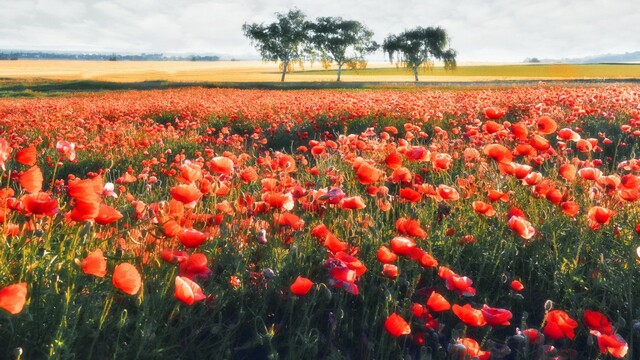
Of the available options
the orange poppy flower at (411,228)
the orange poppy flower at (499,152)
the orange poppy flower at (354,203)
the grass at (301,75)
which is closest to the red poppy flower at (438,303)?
the orange poppy flower at (411,228)

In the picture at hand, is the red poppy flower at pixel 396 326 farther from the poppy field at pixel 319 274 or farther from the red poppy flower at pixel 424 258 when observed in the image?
the red poppy flower at pixel 424 258

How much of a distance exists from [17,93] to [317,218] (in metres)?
34.2

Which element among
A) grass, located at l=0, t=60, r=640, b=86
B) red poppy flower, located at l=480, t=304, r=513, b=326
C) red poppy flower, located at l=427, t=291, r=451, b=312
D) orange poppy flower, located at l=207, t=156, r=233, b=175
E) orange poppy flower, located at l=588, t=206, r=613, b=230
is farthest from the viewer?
grass, located at l=0, t=60, r=640, b=86

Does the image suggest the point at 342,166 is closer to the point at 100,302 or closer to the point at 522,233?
the point at 522,233

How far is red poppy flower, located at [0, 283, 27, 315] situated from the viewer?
1.35m

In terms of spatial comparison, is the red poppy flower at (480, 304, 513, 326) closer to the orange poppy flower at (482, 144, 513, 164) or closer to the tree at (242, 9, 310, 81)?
the orange poppy flower at (482, 144, 513, 164)

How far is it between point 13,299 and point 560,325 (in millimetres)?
1708

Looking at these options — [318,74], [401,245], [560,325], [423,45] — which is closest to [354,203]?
[401,245]

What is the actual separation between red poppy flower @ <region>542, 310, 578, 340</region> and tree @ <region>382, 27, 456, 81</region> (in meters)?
50.0

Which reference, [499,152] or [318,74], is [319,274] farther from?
[318,74]

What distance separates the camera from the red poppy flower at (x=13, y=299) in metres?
1.35

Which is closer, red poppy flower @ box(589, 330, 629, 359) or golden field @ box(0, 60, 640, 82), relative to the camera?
red poppy flower @ box(589, 330, 629, 359)

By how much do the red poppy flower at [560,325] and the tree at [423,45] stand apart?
5004 centimetres

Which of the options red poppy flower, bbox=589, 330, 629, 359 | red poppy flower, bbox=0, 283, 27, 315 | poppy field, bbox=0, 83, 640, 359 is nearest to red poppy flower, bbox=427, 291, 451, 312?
poppy field, bbox=0, 83, 640, 359
